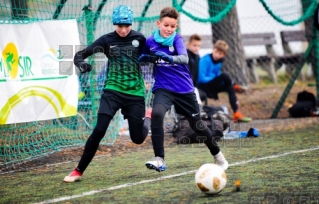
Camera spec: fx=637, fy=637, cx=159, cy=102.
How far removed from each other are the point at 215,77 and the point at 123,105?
588cm

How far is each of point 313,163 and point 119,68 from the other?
91.8 inches

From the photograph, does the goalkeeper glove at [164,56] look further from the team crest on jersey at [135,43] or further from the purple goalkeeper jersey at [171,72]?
the team crest on jersey at [135,43]

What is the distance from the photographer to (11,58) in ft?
25.1

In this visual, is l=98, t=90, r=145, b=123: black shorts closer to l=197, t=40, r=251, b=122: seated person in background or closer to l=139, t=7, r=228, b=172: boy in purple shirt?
l=139, t=7, r=228, b=172: boy in purple shirt

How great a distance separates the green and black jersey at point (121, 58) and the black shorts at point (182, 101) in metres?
0.25

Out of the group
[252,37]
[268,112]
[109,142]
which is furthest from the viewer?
[252,37]

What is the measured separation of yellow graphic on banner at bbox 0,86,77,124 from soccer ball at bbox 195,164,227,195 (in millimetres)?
3010

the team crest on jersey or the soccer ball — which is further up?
the team crest on jersey

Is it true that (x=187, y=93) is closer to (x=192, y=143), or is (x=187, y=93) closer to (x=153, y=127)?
(x=153, y=127)

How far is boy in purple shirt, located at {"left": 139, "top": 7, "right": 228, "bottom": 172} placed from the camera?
257 inches

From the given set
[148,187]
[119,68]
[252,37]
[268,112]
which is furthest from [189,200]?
[252,37]

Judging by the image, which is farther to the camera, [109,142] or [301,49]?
[301,49]

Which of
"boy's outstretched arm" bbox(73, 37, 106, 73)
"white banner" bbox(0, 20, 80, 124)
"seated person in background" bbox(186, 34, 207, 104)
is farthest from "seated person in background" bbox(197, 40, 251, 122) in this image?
"boy's outstretched arm" bbox(73, 37, 106, 73)

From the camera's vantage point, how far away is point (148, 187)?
19.3ft
